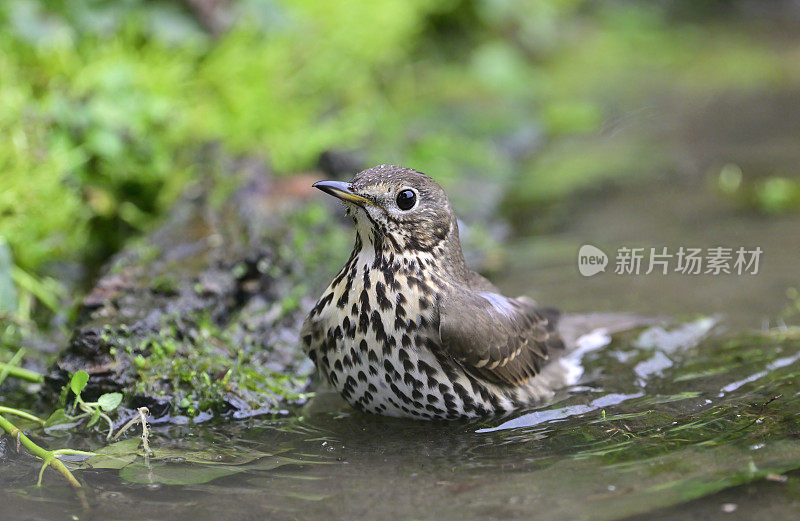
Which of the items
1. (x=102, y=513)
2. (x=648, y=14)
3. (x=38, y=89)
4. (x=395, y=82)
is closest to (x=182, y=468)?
(x=102, y=513)

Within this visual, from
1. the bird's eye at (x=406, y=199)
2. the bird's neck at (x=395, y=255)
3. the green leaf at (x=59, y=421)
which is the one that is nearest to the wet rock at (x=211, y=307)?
the green leaf at (x=59, y=421)

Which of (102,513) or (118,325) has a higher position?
(118,325)

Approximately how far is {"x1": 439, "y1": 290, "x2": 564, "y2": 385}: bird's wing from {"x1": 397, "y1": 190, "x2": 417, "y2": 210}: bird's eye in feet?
1.40

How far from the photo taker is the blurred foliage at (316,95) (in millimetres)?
5867

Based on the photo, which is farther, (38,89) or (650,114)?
(650,114)

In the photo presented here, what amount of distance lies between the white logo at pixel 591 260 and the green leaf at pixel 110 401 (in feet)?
11.2

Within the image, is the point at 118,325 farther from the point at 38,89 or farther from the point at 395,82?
the point at 395,82

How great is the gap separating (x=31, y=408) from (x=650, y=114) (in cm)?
701

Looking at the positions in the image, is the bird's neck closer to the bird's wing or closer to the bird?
the bird

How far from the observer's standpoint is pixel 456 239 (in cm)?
431

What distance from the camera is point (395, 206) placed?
394 cm

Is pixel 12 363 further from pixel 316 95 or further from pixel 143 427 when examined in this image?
pixel 316 95

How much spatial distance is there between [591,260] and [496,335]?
2.36 metres

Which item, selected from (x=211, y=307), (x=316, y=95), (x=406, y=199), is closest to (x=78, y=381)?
(x=211, y=307)
